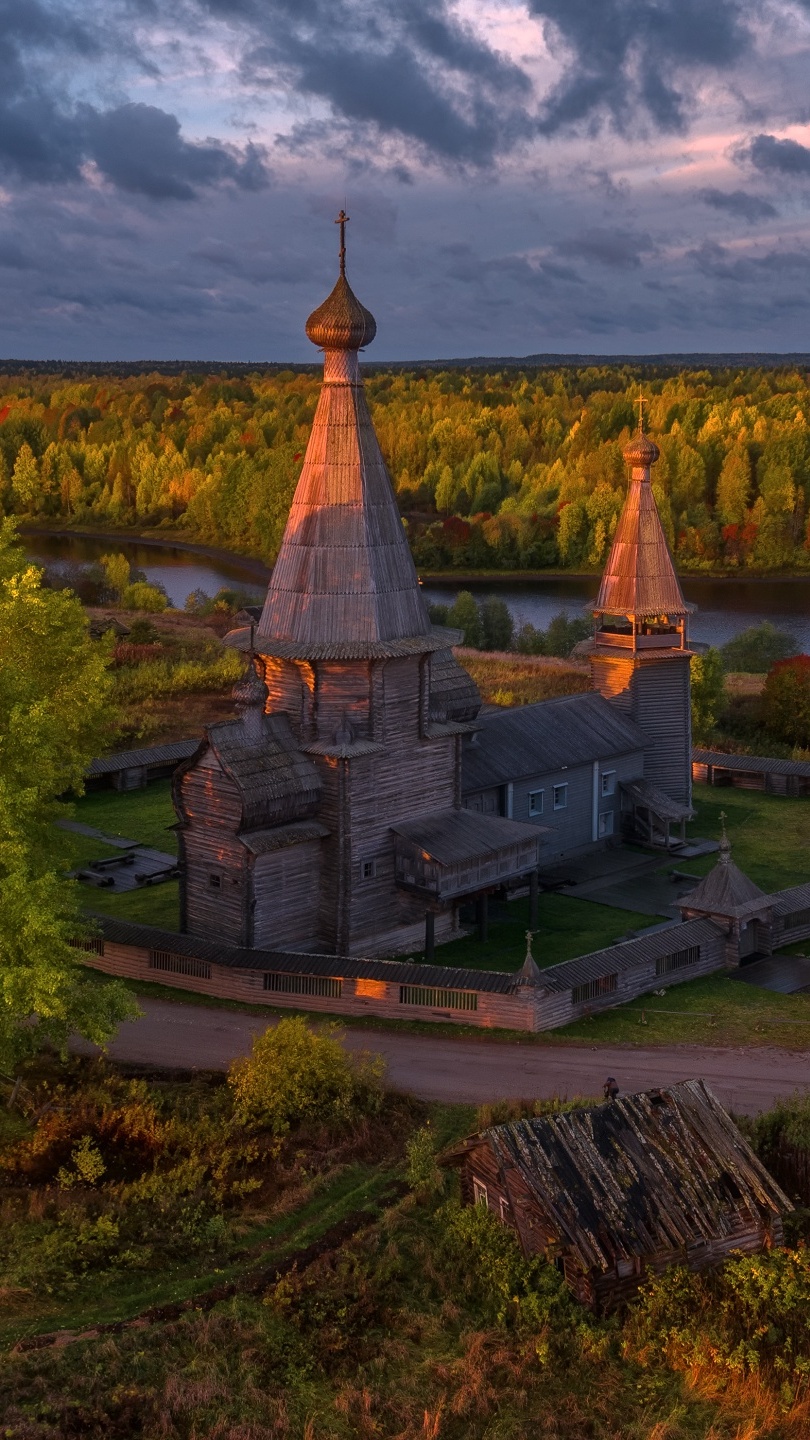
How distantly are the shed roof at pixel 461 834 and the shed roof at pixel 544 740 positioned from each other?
2345 millimetres

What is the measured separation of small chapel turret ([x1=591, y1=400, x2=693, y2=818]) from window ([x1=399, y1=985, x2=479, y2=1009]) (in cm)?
1312

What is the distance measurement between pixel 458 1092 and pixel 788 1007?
6857 millimetres

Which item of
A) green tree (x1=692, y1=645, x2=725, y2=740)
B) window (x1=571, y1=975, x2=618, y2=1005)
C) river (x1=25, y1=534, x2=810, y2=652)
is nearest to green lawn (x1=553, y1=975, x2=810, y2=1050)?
window (x1=571, y1=975, x2=618, y2=1005)

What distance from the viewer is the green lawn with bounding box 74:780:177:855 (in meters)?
36.3

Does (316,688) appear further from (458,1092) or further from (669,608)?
(669,608)

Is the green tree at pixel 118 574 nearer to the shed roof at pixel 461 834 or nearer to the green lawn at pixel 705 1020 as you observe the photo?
the shed roof at pixel 461 834

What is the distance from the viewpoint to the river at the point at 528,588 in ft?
263

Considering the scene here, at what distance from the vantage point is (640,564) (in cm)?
3709

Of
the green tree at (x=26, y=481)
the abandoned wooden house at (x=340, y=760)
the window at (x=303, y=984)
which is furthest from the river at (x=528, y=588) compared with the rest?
the window at (x=303, y=984)

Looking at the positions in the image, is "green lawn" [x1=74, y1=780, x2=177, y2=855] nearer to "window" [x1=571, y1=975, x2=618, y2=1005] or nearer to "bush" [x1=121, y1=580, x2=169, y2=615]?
"window" [x1=571, y1=975, x2=618, y2=1005]

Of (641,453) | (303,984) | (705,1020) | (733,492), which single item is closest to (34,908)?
(303,984)

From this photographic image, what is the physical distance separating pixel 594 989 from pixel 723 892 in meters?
4.03

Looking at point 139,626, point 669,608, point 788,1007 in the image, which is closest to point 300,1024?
point 788,1007

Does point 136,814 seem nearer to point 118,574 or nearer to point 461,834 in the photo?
point 461,834
